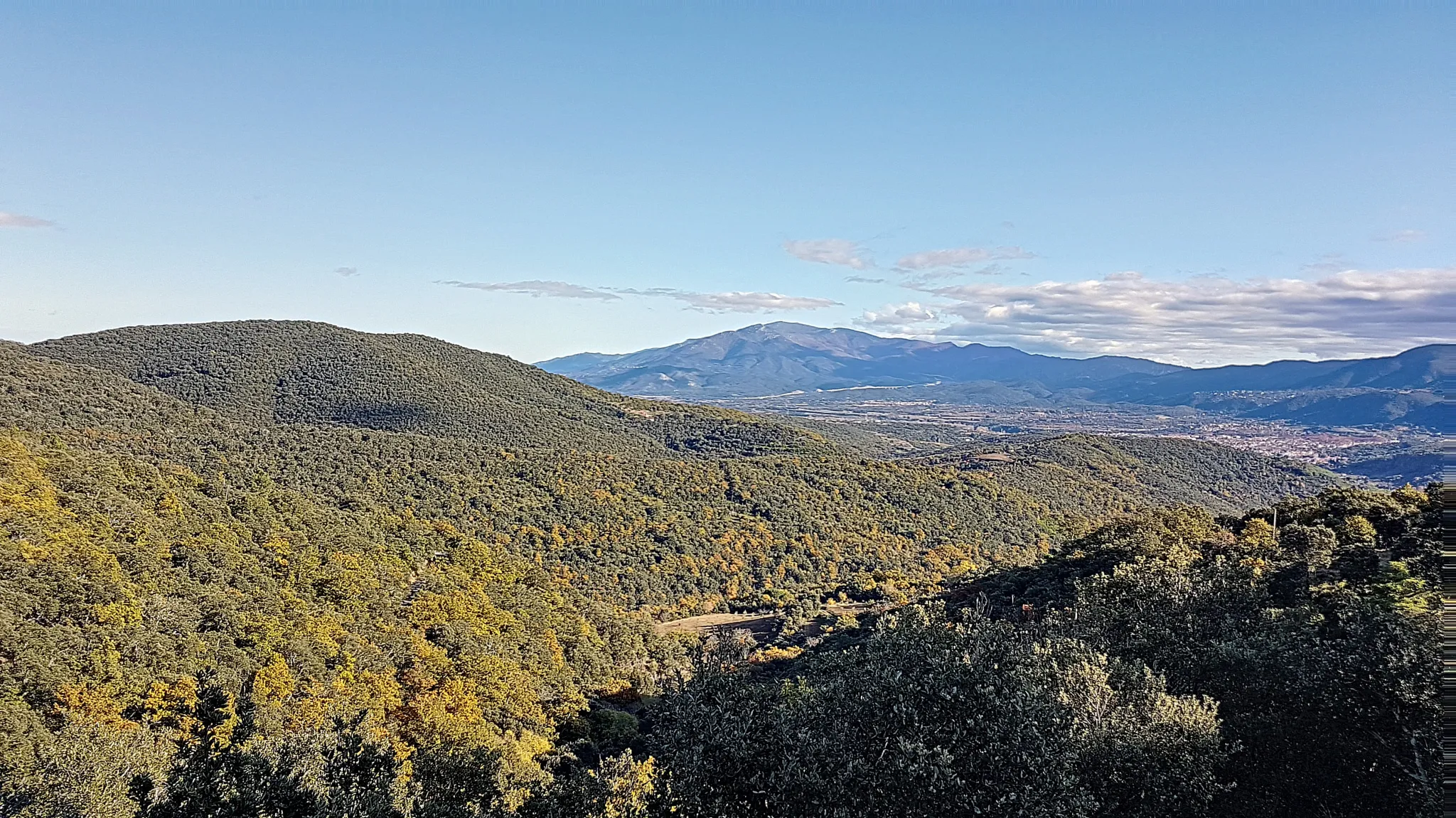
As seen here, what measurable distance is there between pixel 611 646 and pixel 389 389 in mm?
85267

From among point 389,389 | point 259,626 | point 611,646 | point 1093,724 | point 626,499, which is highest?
point 389,389

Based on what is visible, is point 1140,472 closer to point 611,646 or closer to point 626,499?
point 626,499

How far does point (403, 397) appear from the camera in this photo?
11875cm

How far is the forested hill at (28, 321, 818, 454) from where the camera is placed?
113000 mm

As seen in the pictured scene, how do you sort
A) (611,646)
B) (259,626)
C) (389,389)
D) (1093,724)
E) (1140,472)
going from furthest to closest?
(1140,472), (389,389), (611,646), (259,626), (1093,724)

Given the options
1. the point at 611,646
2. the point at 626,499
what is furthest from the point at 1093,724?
the point at 626,499

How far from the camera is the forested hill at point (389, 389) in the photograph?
113m

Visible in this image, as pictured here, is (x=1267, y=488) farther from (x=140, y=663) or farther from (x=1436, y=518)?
(x=140, y=663)

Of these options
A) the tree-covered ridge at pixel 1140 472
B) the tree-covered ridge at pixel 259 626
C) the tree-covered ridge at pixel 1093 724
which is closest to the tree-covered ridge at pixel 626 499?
the tree-covered ridge at pixel 1140 472

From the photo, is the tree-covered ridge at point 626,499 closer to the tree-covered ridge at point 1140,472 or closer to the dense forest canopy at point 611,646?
the dense forest canopy at point 611,646

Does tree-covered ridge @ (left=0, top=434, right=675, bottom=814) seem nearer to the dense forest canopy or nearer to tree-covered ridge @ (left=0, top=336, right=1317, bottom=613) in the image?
the dense forest canopy

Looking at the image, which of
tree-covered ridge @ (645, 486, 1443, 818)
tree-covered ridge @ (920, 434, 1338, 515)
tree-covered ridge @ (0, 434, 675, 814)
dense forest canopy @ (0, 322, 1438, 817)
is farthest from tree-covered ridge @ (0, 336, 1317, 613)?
tree-covered ridge @ (645, 486, 1443, 818)

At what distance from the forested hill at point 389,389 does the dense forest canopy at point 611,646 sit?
2304 cm

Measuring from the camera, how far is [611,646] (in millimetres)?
51625
